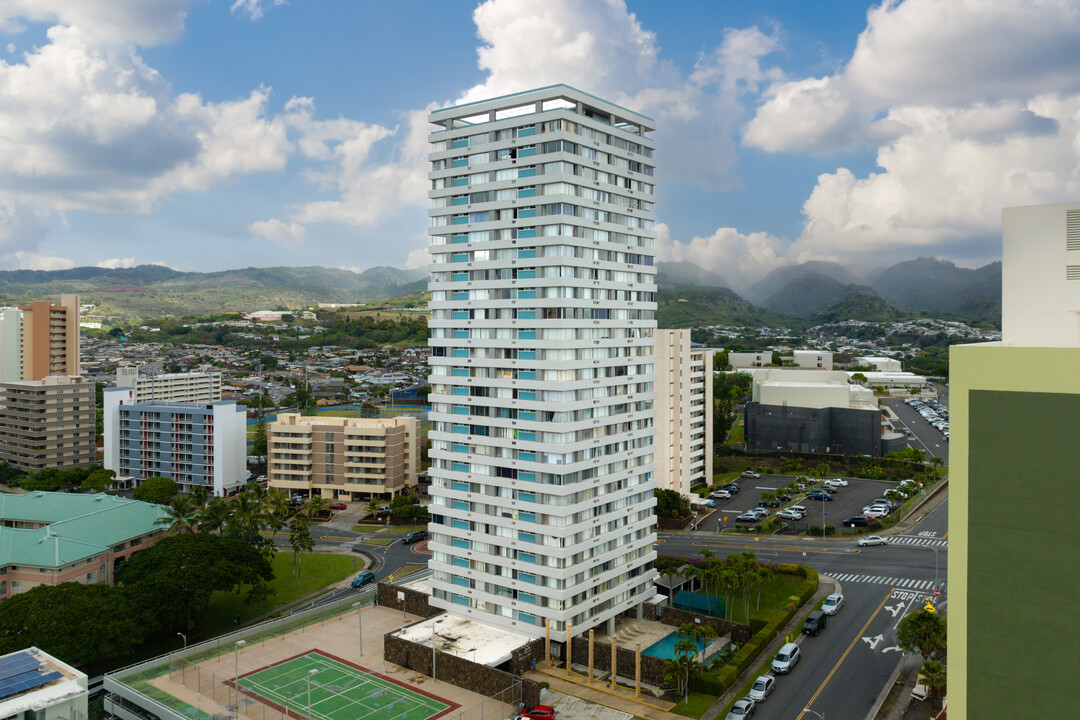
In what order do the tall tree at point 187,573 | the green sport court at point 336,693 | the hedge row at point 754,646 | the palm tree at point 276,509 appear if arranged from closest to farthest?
1. the green sport court at point 336,693
2. the hedge row at point 754,646
3. the tall tree at point 187,573
4. the palm tree at point 276,509

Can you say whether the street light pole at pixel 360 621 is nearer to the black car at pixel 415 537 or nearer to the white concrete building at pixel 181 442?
the black car at pixel 415 537

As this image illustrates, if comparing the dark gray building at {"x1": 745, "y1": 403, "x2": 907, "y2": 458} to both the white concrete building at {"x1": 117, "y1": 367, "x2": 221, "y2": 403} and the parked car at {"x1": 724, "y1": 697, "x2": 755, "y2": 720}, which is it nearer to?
the parked car at {"x1": 724, "y1": 697, "x2": 755, "y2": 720}

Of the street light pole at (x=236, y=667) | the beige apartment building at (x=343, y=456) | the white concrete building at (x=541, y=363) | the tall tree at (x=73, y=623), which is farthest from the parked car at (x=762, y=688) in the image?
the beige apartment building at (x=343, y=456)

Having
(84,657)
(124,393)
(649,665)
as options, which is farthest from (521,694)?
(124,393)

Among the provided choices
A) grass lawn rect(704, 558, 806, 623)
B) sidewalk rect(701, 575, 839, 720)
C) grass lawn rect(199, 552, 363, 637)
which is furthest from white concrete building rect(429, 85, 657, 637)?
grass lawn rect(199, 552, 363, 637)

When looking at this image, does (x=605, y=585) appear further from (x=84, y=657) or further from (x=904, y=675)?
(x=84, y=657)

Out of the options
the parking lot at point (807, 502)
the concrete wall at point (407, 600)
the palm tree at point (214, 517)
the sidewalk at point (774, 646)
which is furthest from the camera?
the parking lot at point (807, 502)
